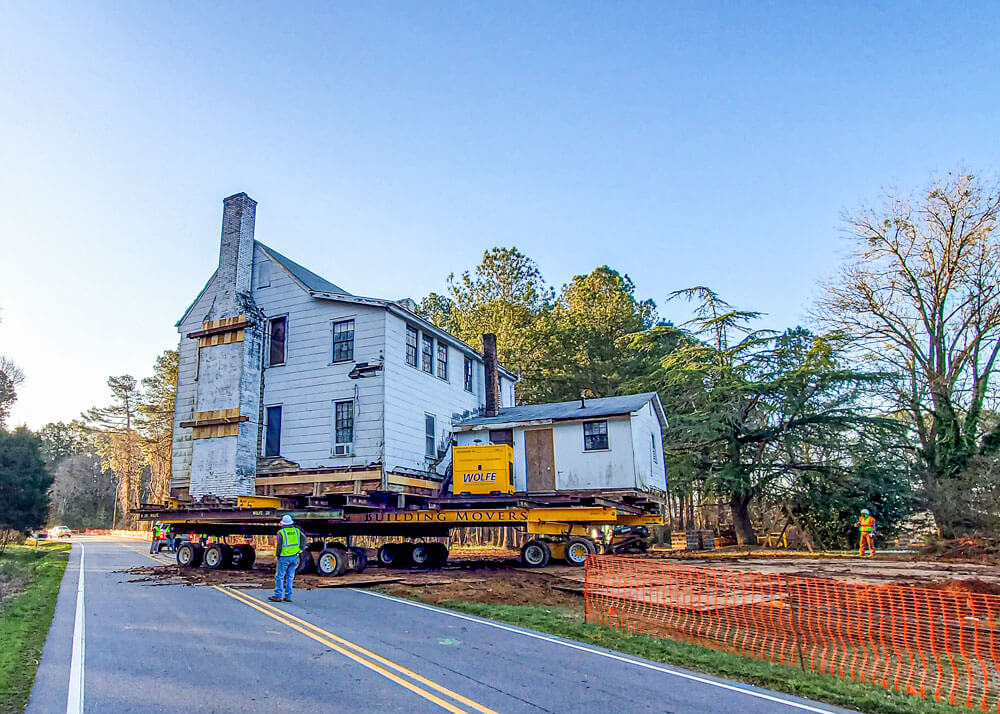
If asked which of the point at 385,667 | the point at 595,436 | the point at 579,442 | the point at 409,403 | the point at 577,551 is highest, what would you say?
the point at 409,403

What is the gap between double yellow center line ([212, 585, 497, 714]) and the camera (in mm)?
6398

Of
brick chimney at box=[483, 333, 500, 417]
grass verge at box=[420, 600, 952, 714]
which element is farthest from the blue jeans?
brick chimney at box=[483, 333, 500, 417]

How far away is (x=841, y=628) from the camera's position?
1091cm

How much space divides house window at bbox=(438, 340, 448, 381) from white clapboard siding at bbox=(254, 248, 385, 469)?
4.10 meters

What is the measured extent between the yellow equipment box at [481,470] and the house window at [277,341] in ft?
21.8

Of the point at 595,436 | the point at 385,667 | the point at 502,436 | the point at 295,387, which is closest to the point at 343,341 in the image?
the point at 295,387

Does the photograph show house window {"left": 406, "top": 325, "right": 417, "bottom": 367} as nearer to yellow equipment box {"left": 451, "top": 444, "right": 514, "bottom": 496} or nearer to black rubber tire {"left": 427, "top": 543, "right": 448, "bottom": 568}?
yellow equipment box {"left": 451, "top": 444, "right": 514, "bottom": 496}

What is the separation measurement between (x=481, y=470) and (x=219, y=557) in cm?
864

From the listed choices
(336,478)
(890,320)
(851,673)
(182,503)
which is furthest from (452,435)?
(890,320)

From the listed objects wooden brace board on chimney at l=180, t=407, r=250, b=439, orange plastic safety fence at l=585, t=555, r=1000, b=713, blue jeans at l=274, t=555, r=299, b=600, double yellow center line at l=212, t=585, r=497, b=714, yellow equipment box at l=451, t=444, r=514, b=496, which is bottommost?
orange plastic safety fence at l=585, t=555, r=1000, b=713

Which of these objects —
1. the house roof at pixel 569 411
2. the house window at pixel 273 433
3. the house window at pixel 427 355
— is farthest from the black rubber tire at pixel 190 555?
the house roof at pixel 569 411

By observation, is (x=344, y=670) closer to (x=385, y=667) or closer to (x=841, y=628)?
(x=385, y=667)

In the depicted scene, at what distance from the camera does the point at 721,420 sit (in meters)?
33.8

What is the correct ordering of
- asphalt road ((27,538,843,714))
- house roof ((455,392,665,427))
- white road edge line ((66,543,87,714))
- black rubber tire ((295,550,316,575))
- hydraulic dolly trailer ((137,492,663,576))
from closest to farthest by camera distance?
white road edge line ((66,543,87,714)) → asphalt road ((27,538,843,714)) → black rubber tire ((295,550,316,575)) → hydraulic dolly trailer ((137,492,663,576)) → house roof ((455,392,665,427))
